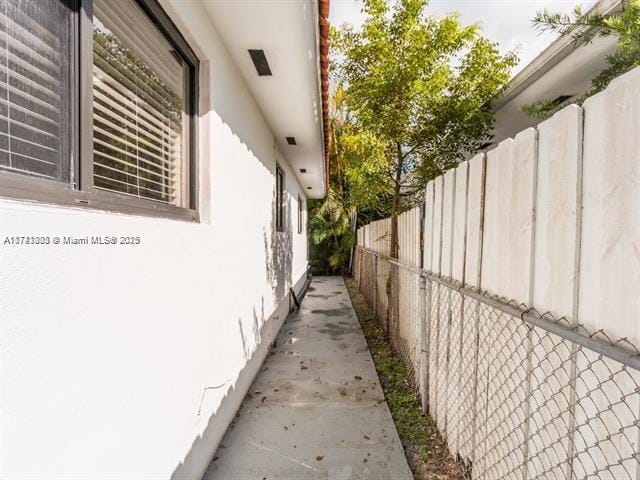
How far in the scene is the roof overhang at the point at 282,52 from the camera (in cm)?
248

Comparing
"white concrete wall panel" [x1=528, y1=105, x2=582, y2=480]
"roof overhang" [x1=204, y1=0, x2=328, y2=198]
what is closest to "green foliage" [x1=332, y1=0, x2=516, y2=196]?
"roof overhang" [x1=204, y1=0, x2=328, y2=198]

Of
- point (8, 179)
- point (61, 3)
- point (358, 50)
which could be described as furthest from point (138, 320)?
point (358, 50)

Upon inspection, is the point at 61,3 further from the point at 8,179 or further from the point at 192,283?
the point at 192,283

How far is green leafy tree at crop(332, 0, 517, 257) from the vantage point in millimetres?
4664

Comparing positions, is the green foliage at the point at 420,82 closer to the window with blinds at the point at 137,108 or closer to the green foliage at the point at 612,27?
the green foliage at the point at 612,27

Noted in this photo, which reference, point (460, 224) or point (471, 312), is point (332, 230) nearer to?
point (460, 224)

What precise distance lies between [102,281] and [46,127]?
602 mm

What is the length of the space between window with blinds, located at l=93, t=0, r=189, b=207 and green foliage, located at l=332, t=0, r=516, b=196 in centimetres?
290

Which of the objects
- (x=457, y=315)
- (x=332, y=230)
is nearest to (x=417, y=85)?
(x=457, y=315)

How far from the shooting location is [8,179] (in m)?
1.02

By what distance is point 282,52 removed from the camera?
3.09m

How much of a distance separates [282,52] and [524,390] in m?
3.09

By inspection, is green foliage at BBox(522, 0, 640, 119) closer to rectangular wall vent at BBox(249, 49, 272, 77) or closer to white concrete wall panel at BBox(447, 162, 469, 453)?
white concrete wall panel at BBox(447, 162, 469, 453)

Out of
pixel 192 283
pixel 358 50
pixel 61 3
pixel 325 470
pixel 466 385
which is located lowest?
pixel 325 470
